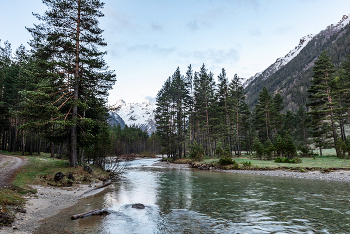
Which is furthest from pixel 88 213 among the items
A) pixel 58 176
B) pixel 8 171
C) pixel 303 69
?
pixel 303 69

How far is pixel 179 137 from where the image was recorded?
48.5 m

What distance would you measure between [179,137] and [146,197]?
1397 inches

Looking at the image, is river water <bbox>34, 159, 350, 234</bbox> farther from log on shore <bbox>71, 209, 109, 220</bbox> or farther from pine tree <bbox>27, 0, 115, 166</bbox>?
pine tree <bbox>27, 0, 115, 166</bbox>

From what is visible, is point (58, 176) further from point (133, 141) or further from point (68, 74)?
point (133, 141)

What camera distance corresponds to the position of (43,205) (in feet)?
30.9

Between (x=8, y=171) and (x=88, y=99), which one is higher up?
(x=88, y=99)

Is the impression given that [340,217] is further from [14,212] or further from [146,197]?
[14,212]

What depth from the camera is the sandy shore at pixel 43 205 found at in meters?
6.60

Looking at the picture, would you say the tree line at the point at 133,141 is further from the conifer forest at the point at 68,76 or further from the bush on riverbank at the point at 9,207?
the bush on riverbank at the point at 9,207

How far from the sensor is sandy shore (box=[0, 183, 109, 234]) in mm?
6600

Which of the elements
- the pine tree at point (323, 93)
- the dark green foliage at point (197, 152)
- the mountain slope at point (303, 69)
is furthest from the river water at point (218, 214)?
the mountain slope at point (303, 69)

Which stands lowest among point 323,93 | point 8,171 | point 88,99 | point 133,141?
point 8,171

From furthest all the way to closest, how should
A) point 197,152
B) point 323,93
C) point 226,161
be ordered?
point 197,152 → point 323,93 → point 226,161

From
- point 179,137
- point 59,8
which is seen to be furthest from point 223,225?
point 179,137
